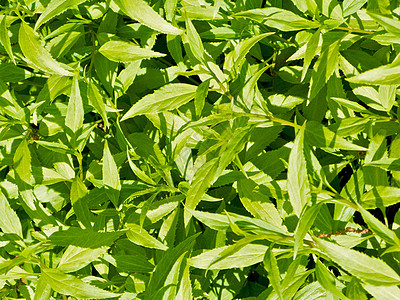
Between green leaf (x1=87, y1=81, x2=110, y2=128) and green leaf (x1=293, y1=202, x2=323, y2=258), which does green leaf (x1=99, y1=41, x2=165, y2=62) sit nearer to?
green leaf (x1=87, y1=81, x2=110, y2=128)

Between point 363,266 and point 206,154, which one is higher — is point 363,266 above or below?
below

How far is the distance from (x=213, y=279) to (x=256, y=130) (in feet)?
1.07

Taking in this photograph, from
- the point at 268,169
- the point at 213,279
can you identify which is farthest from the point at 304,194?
the point at 213,279

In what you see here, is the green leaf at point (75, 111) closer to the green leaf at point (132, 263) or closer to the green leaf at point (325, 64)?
the green leaf at point (132, 263)

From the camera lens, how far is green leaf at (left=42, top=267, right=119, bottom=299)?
820 mm

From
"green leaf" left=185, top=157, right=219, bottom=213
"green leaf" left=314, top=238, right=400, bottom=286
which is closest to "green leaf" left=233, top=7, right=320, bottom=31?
"green leaf" left=185, top=157, right=219, bottom=213

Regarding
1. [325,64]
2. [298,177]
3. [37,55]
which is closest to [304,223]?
[298,177]

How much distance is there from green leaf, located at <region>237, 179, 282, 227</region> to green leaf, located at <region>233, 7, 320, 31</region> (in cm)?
30

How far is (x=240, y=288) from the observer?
3.19 ft

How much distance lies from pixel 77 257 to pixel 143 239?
0.52ft

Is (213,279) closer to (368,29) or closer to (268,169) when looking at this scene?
(268,169)

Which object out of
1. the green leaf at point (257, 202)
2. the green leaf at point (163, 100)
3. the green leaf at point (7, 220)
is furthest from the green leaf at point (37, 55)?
the green leaf at point (257, 202)

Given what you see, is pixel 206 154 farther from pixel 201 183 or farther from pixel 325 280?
pixel 325 280

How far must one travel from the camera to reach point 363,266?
2.20 ft
